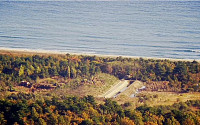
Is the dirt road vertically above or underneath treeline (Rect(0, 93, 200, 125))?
above

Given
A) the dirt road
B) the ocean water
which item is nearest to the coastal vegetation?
the dirt road

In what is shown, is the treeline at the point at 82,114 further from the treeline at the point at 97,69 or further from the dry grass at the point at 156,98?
the treeline at the point at 97,69

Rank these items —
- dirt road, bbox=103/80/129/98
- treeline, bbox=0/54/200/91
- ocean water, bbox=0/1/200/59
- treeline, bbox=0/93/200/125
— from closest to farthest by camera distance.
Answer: treeline, bbox=0/93/200/125 < dirt road, bbox=103/80/129/98 < treeline, bbox=0/54/200/91 < ocean water, bbox=0/1/200/59

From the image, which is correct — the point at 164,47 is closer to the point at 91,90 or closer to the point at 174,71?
the point at 174,71

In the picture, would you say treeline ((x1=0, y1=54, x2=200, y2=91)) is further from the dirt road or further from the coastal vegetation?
the dirt road

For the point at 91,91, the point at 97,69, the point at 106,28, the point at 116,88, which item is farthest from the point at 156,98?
the point at 106,28

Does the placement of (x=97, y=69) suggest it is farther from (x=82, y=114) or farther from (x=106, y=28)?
(x=106, y=28)

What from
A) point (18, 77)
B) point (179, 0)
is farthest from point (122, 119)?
point (179, 0)
